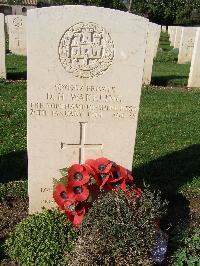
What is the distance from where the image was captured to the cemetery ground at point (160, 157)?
159 inches

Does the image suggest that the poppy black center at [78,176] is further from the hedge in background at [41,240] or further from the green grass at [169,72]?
the green grass at [169,72]

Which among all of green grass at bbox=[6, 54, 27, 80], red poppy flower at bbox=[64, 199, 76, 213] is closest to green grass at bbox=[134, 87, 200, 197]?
red poppy flower at bbox=[64, 199, 76, 213]

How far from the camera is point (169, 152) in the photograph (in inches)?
239

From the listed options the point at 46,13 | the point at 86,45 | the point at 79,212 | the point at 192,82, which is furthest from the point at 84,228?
the point at 192,82

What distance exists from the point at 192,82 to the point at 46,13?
8.60m

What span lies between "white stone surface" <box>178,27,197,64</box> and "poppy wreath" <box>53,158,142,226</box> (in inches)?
477

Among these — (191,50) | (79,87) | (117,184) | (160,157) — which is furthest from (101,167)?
(191,50)

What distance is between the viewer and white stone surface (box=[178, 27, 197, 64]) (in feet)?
48.8

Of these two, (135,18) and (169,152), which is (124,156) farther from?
(169,152)

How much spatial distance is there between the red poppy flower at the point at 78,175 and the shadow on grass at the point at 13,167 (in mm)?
1531

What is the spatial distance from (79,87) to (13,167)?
2.11 m

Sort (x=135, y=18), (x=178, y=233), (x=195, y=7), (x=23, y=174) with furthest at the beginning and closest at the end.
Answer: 1. (x=195, y=7)
2. (x=23, y=174)
3. (x=178, y=233)
4. (x=135, y=18)

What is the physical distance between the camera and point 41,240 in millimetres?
3434

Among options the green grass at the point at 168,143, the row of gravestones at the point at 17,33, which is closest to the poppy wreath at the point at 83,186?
the green grass at the point at 168,143
